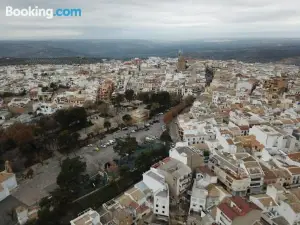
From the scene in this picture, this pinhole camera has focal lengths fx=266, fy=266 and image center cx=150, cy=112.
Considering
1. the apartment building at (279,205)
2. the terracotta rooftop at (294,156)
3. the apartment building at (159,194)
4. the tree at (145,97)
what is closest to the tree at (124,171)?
the apartment building at (159,194)

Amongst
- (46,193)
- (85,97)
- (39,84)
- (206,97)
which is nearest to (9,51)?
(39,84)

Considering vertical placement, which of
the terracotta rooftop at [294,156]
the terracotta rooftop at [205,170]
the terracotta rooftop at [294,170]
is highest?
the terracotta rooftop at [294,156]

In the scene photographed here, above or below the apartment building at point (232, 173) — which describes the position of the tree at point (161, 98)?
above

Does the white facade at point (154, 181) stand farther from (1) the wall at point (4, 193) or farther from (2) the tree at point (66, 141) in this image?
(1) the wall at point (4, 193)

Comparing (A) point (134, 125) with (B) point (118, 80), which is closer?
(A) point (134, 125)

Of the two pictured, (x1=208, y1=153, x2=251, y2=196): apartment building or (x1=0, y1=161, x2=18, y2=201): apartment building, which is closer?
(x1=208, y1=153, x2=251, y2=196): apartment building

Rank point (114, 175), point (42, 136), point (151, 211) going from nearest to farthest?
point (151, 211) < point (114, 175) < point (42, 136)

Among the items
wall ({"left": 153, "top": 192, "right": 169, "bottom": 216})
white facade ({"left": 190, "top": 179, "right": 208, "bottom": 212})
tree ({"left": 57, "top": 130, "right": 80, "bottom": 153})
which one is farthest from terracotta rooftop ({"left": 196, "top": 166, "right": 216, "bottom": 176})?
tree ({"left": 57, "top": 130, "right": 80, "bottom": 153})

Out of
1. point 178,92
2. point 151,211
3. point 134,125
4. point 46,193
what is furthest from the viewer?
point 178,92

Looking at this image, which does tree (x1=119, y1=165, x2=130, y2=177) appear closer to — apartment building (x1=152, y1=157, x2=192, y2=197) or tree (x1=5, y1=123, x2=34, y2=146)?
apartment building (x1=152, y1=157, x2=192, y2=197)

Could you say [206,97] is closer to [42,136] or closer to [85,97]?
[85,97]

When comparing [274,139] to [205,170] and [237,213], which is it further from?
[237,213]
